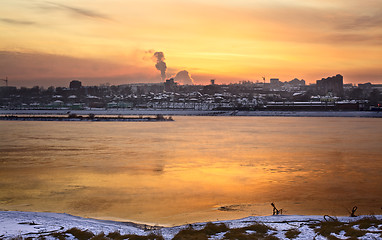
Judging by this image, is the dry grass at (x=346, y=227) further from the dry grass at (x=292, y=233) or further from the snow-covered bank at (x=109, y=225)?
the dry grass at (x=292, y=233)

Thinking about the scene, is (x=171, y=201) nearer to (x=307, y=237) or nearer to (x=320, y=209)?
(x=320, y=209)

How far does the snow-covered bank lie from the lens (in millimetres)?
8078

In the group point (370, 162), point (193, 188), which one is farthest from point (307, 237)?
point (370, 162)

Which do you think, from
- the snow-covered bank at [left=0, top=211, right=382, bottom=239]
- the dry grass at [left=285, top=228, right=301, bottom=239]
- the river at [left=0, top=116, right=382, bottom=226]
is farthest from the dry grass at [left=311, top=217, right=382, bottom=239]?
the river at [left=0, top=116, right=382, bottom=226]

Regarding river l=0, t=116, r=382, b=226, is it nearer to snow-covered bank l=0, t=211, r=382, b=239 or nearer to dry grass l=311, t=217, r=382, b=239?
snow-covered bank l=0, t=211, r=382, b=239

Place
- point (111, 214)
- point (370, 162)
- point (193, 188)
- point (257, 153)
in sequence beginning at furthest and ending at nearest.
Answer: point (257, 153)
point (370, 162)
point (193, 188)
point (111, 214)

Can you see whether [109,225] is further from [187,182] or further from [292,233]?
[187,182]

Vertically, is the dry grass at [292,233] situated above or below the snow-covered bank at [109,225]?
above

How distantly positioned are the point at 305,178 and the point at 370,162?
6.13 metres

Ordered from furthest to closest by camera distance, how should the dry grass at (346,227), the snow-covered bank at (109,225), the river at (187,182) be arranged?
the river at (187,182)
the snow-covered bank at (109,225)
the dry grass at (346,227)

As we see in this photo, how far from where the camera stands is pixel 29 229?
28.1 ft

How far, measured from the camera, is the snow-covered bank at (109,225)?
8.08 metres

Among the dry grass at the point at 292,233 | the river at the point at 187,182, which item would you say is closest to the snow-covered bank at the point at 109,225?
the dry grass at the point at 292,233

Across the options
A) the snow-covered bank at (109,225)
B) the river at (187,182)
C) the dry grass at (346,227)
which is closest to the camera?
the dry grass at (346,227)
